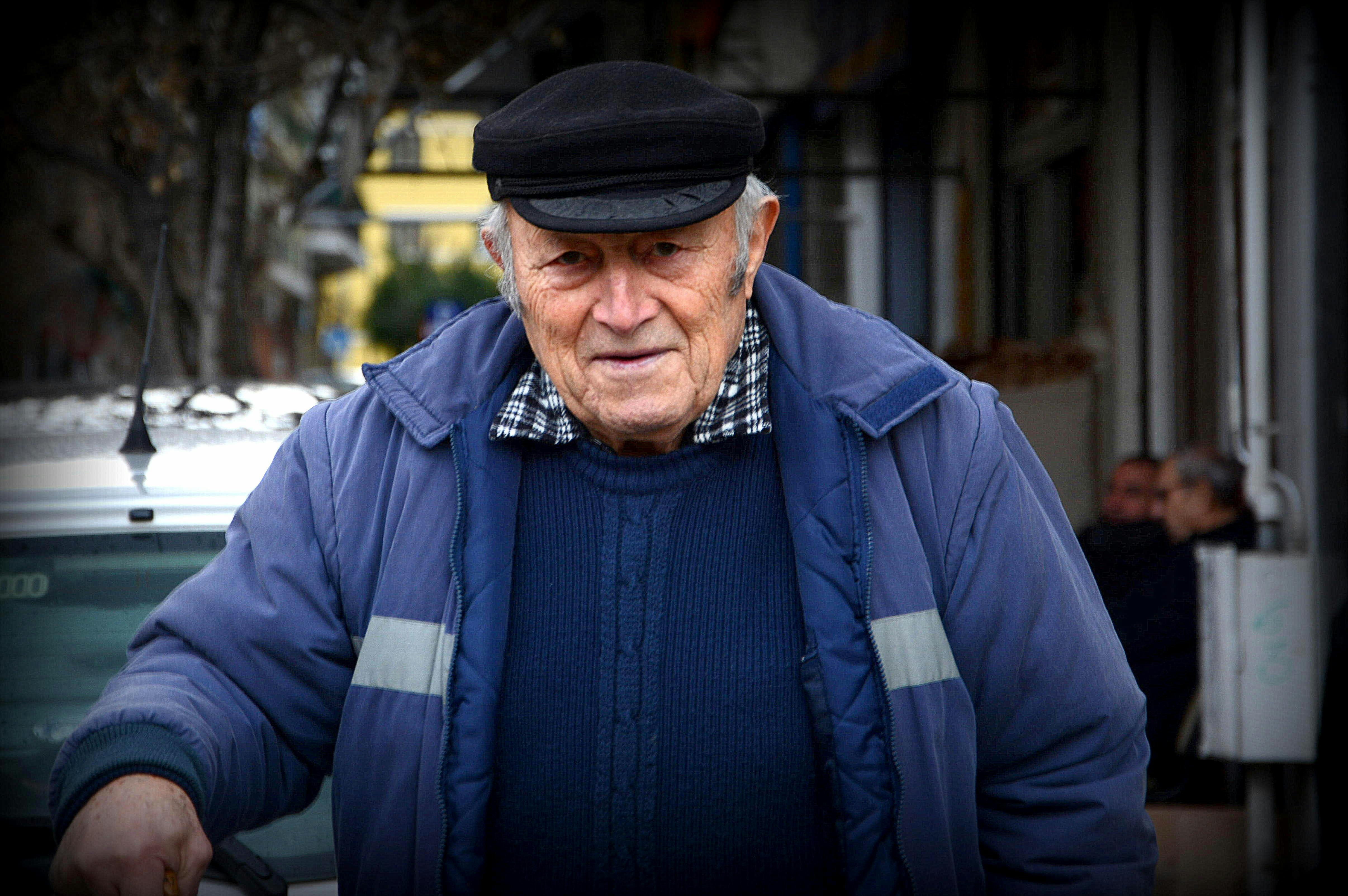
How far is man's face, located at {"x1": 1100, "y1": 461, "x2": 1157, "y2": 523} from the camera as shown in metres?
5.59

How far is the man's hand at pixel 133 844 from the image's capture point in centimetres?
146

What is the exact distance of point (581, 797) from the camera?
172cm

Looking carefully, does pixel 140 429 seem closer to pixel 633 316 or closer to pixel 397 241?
pixel 633 316

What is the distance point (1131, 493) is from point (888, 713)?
14.3 feet

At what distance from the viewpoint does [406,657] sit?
5.49 ft

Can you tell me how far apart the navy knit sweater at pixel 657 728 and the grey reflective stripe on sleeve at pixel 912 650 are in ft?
0.45

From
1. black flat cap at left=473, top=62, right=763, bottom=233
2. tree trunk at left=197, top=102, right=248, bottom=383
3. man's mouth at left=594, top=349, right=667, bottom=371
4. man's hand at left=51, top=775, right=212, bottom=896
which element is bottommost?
man's hand at left=51, top=775, right=212, bottom=896

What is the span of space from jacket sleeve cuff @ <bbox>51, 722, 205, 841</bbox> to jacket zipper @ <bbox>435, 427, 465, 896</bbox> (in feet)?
0.92

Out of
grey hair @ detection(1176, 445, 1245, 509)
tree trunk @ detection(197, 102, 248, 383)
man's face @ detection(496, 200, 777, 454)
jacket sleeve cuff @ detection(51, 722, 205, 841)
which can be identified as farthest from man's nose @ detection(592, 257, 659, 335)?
tree trunk @ detection(197, 102, 248, 383)

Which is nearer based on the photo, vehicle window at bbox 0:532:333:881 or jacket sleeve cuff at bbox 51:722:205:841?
jacket sleeve cuff at bbox 51:722:205:841

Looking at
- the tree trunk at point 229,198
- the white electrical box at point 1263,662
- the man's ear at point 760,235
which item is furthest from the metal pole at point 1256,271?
the tree trunk at point 229,198

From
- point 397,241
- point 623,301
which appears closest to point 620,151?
point 623,301

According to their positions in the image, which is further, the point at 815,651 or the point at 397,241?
the point at 397,241

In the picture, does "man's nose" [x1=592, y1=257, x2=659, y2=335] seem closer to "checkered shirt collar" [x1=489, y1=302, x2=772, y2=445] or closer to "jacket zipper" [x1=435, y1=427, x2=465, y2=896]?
"checkered shirt collar" [x1=489, y1=302, x2=772, y2=445]
